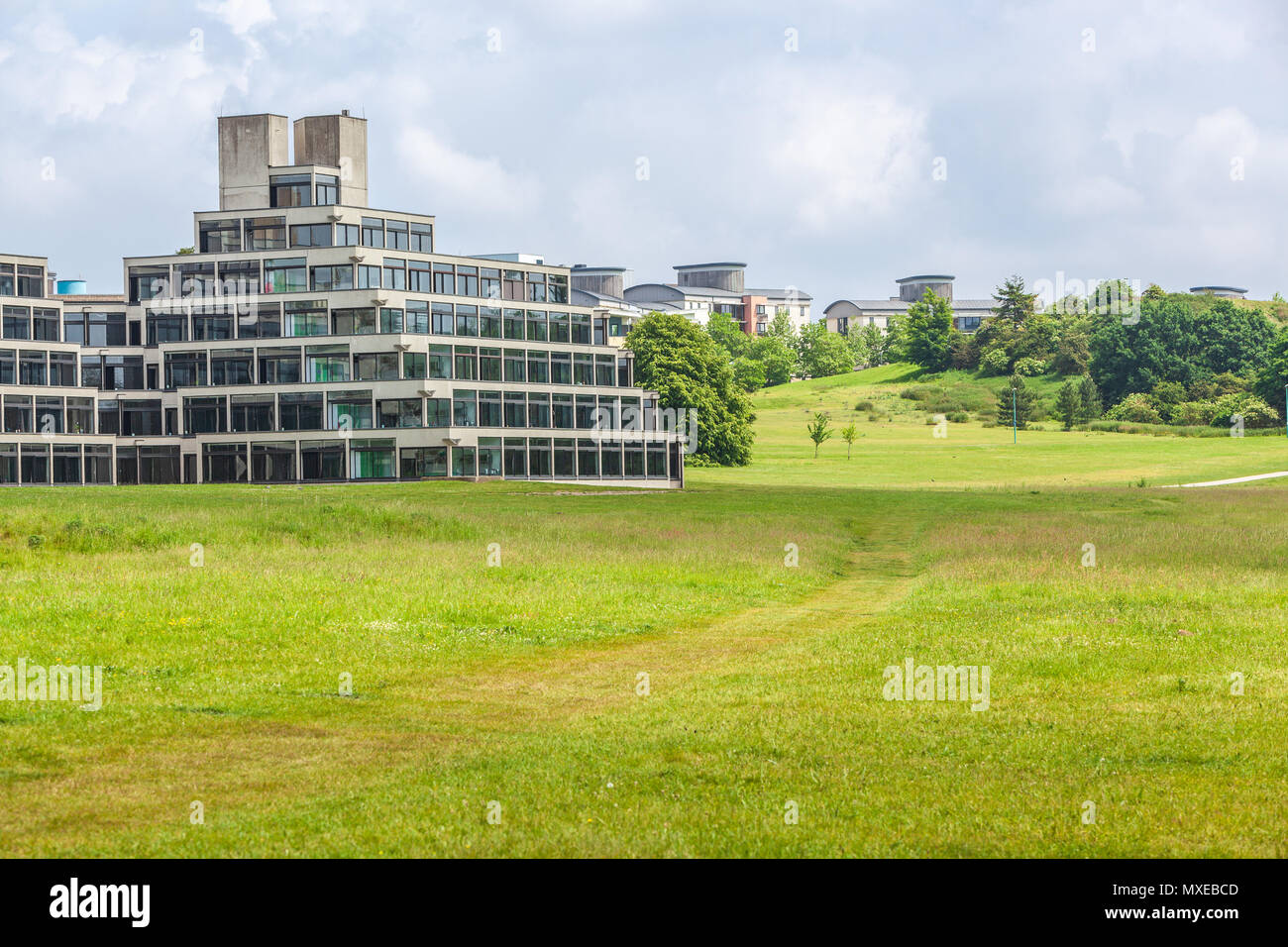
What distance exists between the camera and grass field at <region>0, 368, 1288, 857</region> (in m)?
13.5

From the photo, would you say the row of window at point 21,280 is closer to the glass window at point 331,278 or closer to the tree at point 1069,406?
the glass window at point 331,278

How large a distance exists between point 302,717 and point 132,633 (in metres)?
7.04

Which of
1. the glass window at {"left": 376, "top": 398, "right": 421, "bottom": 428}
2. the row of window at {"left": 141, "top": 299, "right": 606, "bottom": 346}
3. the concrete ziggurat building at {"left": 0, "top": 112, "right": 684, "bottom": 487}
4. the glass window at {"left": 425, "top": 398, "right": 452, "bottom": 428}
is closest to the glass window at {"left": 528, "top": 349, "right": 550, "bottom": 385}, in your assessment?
the concrete ziggurat building at {"left": 0, "top": 112, "right": 684, "bottom": 487}

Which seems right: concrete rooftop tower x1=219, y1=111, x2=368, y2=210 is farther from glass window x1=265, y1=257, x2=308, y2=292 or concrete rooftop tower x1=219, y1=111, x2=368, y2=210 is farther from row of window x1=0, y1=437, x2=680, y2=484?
row of window x1=0, y1=437, x2=680, y2=484

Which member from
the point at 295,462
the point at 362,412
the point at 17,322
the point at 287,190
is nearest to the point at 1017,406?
the point at 362,412

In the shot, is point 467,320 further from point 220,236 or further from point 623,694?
point 623,694

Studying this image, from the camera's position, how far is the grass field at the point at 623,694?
13.5 m

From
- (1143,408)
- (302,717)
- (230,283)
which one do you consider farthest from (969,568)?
(1143,408)

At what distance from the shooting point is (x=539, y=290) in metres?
109

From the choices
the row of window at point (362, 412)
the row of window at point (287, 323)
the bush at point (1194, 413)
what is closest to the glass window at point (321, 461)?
the row of window at point (362, 412)

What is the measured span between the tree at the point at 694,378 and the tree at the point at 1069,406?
55713 mm

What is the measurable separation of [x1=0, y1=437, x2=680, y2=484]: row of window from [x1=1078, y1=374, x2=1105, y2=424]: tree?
293 feet
